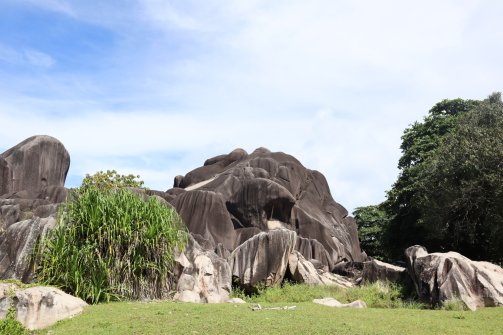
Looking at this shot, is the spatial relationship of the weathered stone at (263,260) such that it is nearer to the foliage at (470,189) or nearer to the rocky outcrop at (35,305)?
the foliage at (470,189)

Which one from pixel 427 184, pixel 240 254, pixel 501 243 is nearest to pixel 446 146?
pixel 427 184

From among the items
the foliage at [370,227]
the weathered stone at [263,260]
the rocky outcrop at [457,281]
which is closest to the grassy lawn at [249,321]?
the rocky outcrop at [457,281]

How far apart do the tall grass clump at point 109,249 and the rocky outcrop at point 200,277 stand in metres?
0.56

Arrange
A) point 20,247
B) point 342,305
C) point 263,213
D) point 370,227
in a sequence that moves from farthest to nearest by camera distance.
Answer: point 370,227 → point 263,213 → point 342,305 → point 20,247

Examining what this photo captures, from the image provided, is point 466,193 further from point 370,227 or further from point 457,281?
point 370,227

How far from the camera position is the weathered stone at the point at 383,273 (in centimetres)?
2134

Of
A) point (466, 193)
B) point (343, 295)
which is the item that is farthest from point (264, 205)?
point (343, 295)

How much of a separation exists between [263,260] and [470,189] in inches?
462

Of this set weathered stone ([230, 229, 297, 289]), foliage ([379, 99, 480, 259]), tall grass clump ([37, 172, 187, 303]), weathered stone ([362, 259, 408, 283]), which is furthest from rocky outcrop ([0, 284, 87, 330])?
foliage ([379, 99, 480, 259])

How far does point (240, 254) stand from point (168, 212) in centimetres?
766

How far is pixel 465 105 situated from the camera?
162 ft

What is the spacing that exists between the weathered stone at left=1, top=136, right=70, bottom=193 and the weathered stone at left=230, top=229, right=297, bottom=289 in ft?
86.1

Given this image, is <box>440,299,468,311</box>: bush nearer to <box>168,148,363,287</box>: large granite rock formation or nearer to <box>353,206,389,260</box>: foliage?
<box>168,148,363,287</box>: large granite rock formation

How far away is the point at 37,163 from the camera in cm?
4466
